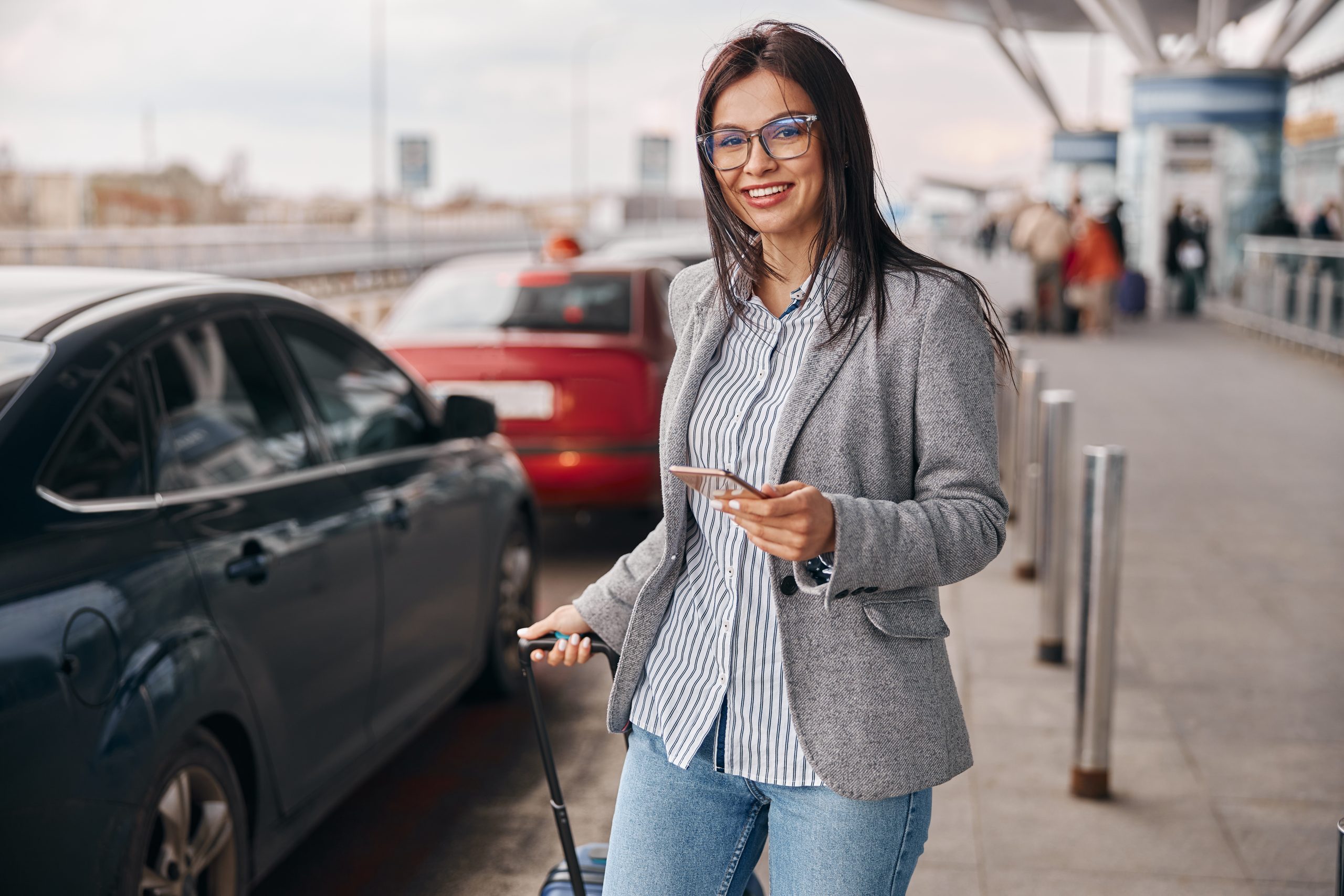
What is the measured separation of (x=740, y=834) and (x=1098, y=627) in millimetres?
2481

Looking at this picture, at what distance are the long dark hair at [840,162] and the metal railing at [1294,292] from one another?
643 inches

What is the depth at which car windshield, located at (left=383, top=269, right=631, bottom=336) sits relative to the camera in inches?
299

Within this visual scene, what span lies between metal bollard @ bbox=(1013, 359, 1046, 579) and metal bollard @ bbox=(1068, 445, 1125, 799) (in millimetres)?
2505

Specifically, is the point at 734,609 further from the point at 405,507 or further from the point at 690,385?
the point at 405,507

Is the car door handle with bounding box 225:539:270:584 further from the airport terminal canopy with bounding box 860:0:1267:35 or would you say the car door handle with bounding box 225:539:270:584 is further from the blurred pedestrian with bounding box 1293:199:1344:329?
the airport terminal canopy with bounding box 860:0:1267:35

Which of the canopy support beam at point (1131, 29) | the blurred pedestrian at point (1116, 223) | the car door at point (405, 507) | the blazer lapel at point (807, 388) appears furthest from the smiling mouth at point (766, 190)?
the canopy support beam at point (1131, 29)

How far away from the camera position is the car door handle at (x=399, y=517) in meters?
4.03

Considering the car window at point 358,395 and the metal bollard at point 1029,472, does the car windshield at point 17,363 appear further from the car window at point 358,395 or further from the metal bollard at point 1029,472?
the metal bollard at point 1029,472

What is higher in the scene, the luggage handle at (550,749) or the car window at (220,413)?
the car window at (220,413)

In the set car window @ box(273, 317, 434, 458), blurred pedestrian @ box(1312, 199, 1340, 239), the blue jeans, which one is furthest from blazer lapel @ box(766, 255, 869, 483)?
blurred pedestrian @ box(1312, 199, 1340, 239)

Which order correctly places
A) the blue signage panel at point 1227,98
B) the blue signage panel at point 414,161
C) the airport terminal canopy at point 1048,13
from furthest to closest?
the airport terminal canopy at point 1048,13, the blue signage panel at point 414,161, the blue signage panel at point 1227,98

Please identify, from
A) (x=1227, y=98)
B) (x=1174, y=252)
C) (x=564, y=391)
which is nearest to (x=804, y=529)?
(x=564, y=391)

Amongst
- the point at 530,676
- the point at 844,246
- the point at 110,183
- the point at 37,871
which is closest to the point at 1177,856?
the point at 530,676

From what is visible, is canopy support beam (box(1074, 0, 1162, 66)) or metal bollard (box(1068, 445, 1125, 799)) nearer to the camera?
metal bollard (box(1068, 445, 1125, 799))
